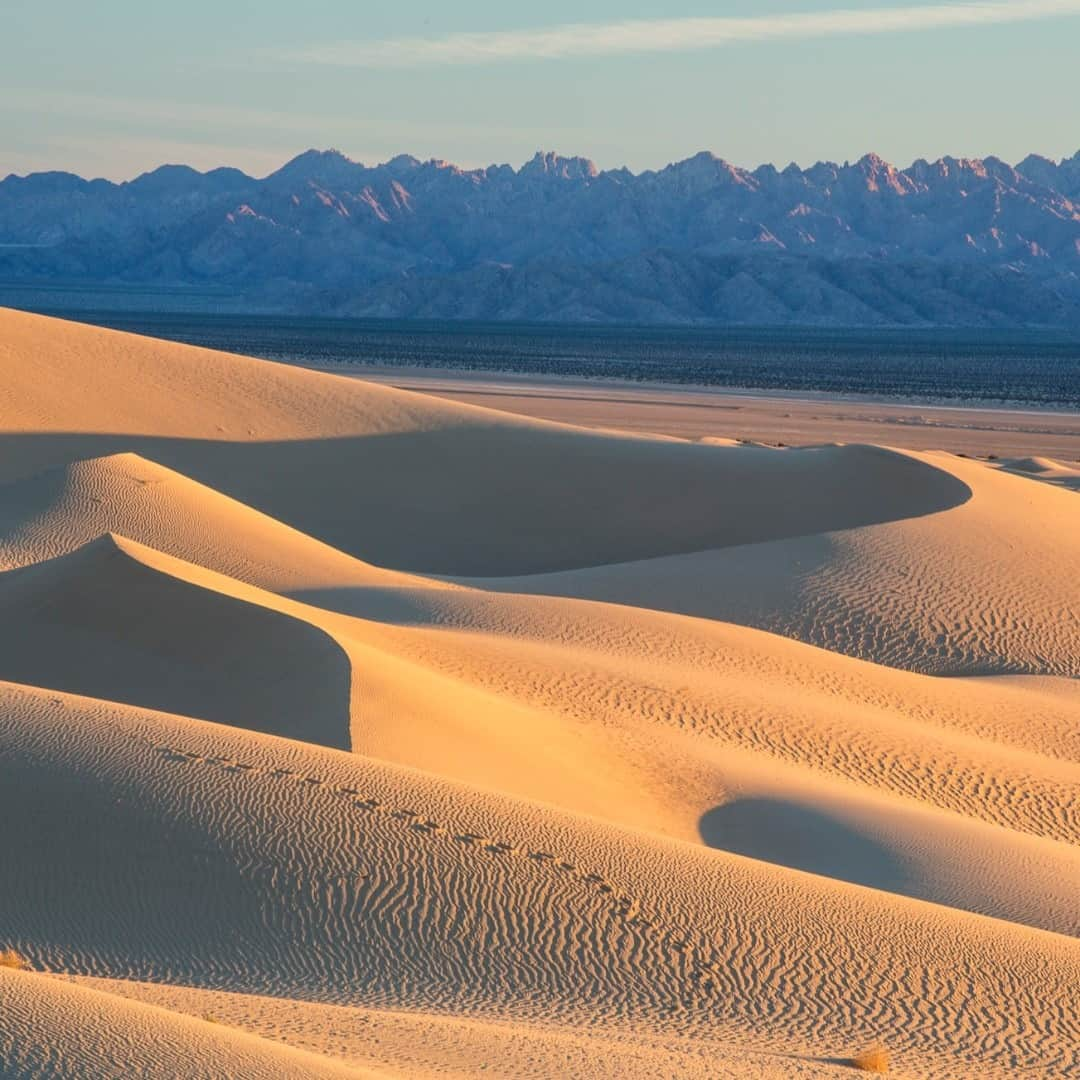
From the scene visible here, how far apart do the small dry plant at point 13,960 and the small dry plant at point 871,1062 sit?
11.5 ft

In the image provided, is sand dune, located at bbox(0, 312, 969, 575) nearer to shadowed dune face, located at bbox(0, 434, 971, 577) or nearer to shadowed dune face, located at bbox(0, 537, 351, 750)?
shadowed dune face, located at bbox(0, 434, 971, 577)

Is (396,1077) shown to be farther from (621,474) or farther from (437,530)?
(621,474)

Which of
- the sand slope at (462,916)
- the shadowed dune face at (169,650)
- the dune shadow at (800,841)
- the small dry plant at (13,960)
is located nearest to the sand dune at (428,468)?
the shadowed dune face at (169,650)

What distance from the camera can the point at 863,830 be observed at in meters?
12.5

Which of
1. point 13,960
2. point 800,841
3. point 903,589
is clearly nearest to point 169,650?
point 800,841

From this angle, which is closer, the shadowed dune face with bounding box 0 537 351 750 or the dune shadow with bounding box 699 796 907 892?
the dune shadow with bounding box 699 796 907 892

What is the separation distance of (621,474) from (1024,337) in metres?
135

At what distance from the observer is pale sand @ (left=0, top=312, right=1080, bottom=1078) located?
26.2 ft

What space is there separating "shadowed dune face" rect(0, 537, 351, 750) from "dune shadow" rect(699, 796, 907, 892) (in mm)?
2796

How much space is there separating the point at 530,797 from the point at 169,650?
3578mm

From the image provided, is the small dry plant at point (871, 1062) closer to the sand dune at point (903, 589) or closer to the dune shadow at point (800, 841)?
the dune shadow at point (800, 841)

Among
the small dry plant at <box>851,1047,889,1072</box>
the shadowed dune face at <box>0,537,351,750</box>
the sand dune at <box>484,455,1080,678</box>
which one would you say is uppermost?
the shadowed dune face at <box>0,537,351,750</box>

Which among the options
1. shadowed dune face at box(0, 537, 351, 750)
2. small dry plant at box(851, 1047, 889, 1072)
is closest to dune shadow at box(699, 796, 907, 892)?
shadowed dune face at box(0, 537, 351, 750)

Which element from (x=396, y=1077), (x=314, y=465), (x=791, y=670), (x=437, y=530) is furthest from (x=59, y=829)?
(x=314, y=465)
